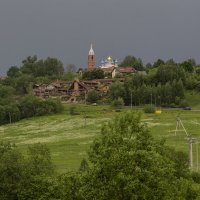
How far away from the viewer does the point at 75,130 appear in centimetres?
10162

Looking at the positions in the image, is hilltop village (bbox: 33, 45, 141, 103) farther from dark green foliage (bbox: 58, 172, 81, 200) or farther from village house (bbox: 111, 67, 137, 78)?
dark green foliage (bbox: 58, 172, 81, 200)

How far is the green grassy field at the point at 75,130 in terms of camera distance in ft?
258

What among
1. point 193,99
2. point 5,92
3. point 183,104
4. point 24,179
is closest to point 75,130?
point 183,104

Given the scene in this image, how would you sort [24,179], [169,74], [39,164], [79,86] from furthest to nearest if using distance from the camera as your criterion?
[79,86] < [169,74] < [39,164] < [24,179]

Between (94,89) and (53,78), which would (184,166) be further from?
(53,78)

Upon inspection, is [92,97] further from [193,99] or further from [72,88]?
[193,99]

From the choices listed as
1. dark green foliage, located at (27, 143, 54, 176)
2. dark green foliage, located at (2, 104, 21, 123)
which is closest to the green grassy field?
dark green foliage, located at (2, 104, 21, 123)

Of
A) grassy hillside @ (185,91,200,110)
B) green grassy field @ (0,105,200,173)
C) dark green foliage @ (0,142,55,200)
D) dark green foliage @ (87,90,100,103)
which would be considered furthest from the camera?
dark green foliage @ (87,90,100,103)

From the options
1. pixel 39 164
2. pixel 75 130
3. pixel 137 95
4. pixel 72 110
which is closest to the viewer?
pixel 39 164

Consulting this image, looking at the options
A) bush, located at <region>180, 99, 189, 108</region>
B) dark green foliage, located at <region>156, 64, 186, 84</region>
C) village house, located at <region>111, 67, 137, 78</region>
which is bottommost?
bush, located at <region>180, 99, 189, 108</region>

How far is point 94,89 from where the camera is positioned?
148 meters

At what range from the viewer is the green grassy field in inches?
3091

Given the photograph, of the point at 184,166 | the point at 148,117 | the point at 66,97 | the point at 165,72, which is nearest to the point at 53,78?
the point at 66,97

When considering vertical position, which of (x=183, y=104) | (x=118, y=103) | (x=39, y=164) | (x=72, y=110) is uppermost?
(x=118, y=103)
